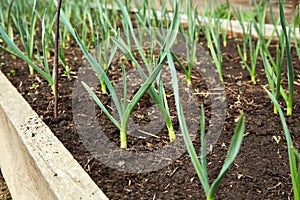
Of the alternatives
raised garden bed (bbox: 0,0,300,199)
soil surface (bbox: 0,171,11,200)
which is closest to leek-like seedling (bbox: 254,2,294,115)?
raised garden bed (bbox: 0,0,300,199)

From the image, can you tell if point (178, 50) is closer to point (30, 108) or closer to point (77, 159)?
point (30, 108)

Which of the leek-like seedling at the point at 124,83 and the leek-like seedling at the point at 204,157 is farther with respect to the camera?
the leek-like seedling at the point at 124,83

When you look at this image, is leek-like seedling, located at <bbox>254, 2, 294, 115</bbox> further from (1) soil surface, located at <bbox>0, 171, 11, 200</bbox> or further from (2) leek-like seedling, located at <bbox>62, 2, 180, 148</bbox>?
(1) soil surface, located at <bbox>0, 171, 11, 200</bbox>

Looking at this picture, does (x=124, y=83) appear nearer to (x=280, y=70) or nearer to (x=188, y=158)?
(x=188, y=158)

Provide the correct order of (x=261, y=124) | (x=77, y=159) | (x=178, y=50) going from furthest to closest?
(x=178, y=50) → (x=261, y=124) → (x=77, y=159)

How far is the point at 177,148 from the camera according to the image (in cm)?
92

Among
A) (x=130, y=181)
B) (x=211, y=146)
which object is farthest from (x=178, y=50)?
(x=130, y=181)

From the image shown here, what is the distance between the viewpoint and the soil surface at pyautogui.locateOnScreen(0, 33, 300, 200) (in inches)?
31.0

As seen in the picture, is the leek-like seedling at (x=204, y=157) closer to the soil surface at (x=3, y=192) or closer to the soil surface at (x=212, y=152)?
the soil surface at (x=212, y=152)

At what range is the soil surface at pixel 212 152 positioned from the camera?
79cm

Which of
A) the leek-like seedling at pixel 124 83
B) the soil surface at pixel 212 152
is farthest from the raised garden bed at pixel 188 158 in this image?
the leek-like seedling at pixel 124 83

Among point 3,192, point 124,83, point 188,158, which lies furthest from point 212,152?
point 3,192

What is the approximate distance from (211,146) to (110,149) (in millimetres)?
222

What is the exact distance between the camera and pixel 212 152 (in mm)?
907
